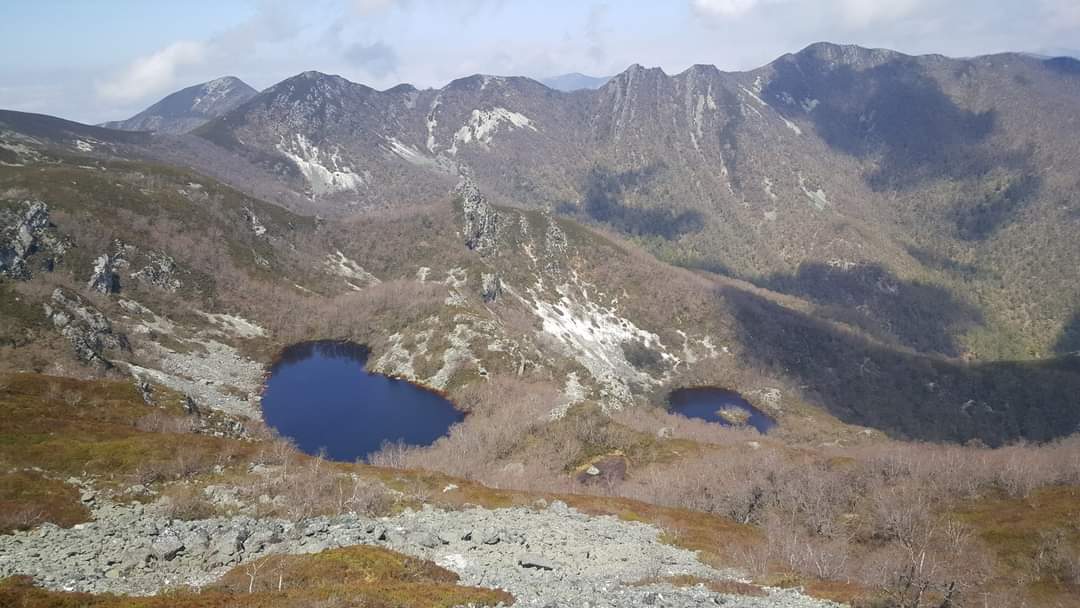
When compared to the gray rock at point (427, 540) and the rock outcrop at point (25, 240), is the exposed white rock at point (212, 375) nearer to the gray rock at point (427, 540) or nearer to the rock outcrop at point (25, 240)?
the rock outcrop at point (25, 240)

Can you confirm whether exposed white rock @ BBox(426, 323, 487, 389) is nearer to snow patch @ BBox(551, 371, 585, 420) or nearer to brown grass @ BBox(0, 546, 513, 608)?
snow patch @ BBox(551, 371, 585, 420)

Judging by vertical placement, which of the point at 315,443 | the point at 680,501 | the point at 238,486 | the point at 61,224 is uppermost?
the point at 61,224

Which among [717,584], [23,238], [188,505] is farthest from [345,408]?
[717,584]

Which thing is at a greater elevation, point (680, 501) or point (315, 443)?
point (680, 501)

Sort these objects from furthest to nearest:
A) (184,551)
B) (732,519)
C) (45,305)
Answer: (45,305) → (732,519) → (184,551)

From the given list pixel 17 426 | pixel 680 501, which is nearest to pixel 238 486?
pixel 17 426

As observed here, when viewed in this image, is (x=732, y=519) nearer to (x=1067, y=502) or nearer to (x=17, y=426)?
(x=1067, y=502)

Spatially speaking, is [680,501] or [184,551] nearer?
[184,551]
